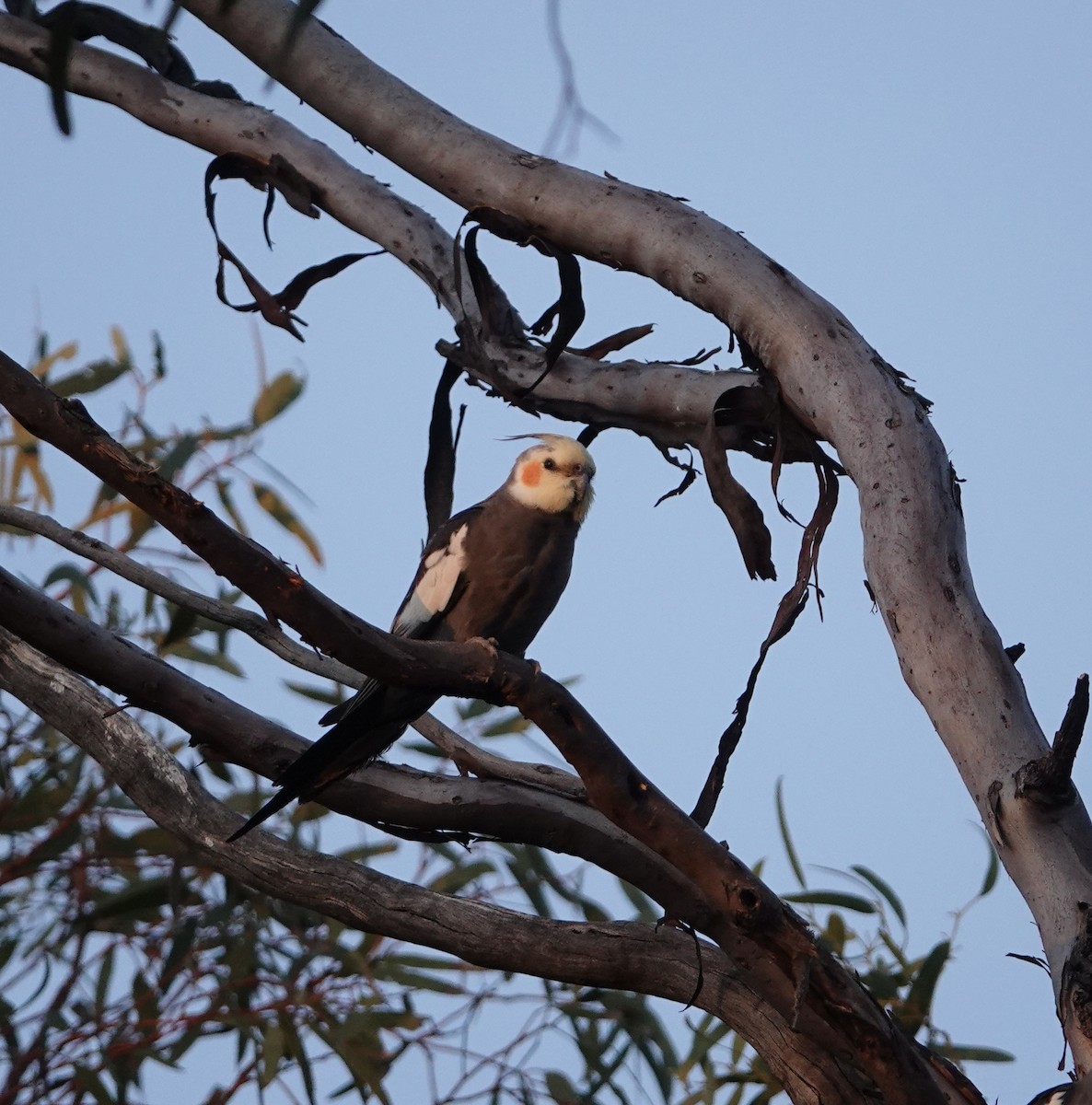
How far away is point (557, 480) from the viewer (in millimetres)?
2340

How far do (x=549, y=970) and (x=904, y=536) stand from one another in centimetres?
72

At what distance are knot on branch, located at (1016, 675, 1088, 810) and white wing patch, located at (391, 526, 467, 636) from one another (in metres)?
1.16

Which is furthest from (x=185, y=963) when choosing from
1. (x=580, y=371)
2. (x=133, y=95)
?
(x=133, y=95)

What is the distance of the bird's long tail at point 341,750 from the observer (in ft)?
5.51

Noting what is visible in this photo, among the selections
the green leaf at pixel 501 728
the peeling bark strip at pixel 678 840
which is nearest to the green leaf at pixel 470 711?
the green leaf at pixel 501 728

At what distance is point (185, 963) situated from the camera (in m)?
2.50

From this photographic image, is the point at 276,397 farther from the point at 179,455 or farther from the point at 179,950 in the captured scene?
the point at 179,950

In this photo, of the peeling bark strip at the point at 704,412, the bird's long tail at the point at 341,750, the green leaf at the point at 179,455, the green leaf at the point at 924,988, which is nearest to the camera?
the peeling bark strip at the point at 704,412

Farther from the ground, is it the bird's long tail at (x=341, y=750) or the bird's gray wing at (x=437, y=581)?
the bird's gray wing at (x=437, y=581)

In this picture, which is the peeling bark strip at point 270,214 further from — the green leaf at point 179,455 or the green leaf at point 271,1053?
the green leaf at point 271,1053

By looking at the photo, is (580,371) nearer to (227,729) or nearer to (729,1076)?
(227,729)

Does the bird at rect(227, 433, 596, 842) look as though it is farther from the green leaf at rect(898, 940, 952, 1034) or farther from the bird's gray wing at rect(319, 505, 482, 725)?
the green leaf at rect(898, 940, 952, 1034)

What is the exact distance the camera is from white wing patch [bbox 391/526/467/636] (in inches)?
89.7

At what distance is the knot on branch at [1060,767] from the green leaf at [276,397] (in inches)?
70.8
